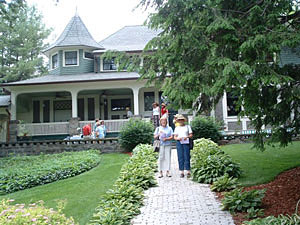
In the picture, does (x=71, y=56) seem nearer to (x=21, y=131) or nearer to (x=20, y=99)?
(x=20, y=99)

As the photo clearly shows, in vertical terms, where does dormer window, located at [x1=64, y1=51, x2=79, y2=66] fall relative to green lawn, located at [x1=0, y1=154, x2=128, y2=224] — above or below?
above

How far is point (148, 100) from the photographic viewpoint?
72.2 feet

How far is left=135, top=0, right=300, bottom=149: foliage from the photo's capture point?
13.1ft

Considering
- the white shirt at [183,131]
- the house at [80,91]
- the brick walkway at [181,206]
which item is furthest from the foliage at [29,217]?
the house at [80,91]

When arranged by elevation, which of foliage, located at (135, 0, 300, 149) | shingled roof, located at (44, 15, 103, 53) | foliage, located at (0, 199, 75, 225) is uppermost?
shingled roof, located at (44, 15, 103, 53)

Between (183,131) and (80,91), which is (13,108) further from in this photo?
(183,131)

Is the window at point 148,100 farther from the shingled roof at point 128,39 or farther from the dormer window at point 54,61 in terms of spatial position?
the dormer window at point 54,61

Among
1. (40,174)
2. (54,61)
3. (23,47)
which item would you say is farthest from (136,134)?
(23,47)

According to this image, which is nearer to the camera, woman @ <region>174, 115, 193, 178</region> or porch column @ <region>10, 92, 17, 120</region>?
woman @ <region>174, 115, 193, 178</region>

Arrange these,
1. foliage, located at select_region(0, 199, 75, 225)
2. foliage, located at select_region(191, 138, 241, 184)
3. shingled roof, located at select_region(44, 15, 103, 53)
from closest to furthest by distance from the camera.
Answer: foliage, located at select_region(0, 199, 75, 225) < foliage, located at select_region(191, 138, 241, 184) < shingled roof, located at select_region(44, 15, 103, 53)

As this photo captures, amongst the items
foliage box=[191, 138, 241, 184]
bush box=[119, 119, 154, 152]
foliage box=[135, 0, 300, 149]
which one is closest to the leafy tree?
bush box=[119, 119, 154, 152]

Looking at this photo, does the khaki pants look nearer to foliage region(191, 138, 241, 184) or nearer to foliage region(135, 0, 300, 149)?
foliage region(191, 138, 241, 184)

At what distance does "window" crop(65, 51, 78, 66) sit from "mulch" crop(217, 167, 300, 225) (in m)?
17.0

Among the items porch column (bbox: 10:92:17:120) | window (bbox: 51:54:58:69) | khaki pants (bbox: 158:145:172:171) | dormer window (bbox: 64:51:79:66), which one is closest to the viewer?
khaki pants (bbox: 158:145:172:171)
